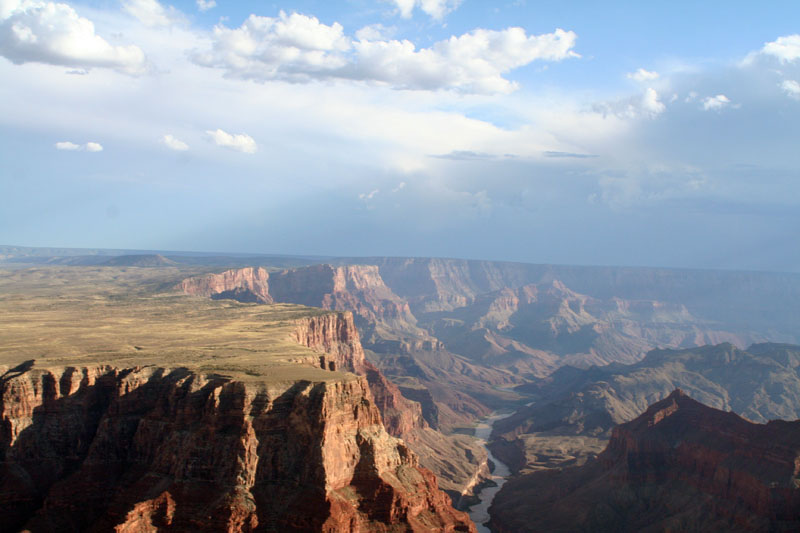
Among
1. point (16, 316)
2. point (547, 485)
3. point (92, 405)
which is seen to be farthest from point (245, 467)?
point (16, 316)

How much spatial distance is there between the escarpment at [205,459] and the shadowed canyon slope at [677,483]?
41755 millimetres

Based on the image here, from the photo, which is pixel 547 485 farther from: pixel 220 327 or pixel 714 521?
pixel 220 327

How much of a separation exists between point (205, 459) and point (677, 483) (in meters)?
80.7

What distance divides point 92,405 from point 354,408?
1381 inches

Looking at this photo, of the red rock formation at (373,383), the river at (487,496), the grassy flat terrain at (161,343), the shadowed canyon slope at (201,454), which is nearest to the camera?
the shadowed canyon slope at (201,454)

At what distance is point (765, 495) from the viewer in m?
97.6

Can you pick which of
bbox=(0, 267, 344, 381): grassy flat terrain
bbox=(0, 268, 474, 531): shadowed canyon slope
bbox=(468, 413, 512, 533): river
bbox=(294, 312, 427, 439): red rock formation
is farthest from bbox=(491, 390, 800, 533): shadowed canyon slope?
bbox=(0, 267, 344, 381): grassy flat terrain

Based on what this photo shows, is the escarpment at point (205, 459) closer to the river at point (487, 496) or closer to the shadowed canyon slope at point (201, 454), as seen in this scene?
the shadowed canyon slope at point (201, 454)

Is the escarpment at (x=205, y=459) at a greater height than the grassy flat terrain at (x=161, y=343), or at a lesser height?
lesser

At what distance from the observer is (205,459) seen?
252 ft

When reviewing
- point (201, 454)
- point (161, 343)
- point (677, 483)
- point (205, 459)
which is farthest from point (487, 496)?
point (201, 454)

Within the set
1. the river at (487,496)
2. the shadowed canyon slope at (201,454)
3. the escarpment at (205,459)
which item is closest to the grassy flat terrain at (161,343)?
the shadowed canyon slope at (201,454)

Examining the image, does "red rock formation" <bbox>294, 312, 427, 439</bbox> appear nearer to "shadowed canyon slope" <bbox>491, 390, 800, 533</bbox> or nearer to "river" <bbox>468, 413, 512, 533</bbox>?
"river" <bbox>468, 413, 512, 533</bbox>

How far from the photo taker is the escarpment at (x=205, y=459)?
242 ft
